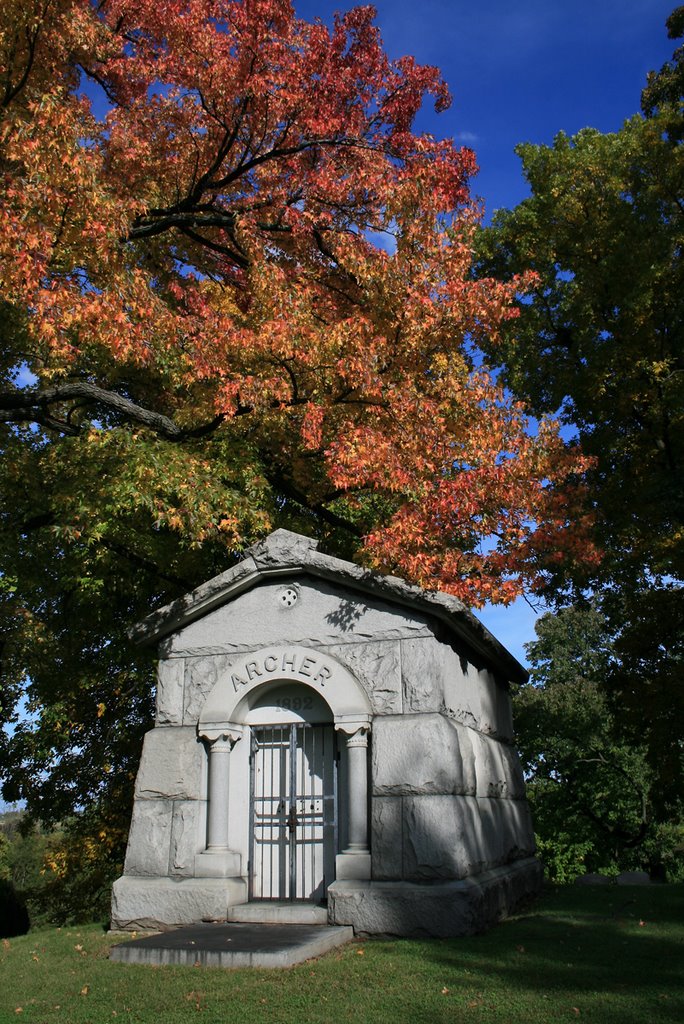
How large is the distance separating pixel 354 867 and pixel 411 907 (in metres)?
0.82

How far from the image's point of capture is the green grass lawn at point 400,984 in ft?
19.5

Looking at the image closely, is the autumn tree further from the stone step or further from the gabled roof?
the stone step

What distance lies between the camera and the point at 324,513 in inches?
665

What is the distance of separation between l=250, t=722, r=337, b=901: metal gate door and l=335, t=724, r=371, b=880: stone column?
0.60 metres

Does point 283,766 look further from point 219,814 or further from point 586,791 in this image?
point 586,791

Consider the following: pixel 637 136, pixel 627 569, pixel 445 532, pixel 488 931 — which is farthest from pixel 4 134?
pixel 637 136

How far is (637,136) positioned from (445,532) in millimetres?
12423

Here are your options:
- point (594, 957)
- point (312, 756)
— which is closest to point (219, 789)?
point (312, 756)

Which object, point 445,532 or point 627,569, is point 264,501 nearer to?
point 445,532

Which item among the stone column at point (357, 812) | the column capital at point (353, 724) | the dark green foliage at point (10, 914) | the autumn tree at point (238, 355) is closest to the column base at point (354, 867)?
the stone column at point (357, 812)

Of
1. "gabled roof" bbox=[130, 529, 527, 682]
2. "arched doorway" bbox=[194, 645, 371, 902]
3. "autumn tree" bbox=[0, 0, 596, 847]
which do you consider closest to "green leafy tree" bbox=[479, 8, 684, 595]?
"autumn tree" bbox=[0, 0, 596, 847]

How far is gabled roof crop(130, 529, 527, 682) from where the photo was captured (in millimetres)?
9758

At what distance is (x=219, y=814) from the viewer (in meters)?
9.96

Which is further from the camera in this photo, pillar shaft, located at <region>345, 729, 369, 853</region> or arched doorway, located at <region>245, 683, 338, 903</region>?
arched doorway, located at <region>245, 683, 338, 903</region>
